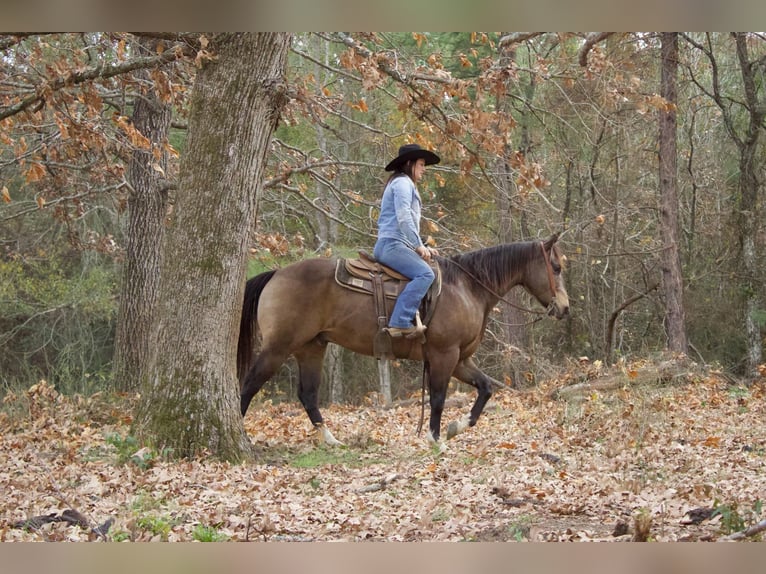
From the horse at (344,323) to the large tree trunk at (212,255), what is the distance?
40.7 inches

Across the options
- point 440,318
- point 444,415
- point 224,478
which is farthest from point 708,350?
point 224,478

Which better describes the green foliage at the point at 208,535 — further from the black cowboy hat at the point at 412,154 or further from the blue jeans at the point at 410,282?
the black cowboy hat at the point at 412,154

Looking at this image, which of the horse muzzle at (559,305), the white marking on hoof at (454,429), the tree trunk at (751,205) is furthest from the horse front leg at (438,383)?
the tree trunk at (751,205)

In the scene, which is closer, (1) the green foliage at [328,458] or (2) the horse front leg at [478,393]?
(1) the green foliage at [328,458]

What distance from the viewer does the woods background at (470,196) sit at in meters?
10.3

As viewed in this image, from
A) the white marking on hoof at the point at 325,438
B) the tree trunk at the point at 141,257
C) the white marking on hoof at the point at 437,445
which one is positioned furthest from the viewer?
the tree trunk at the point at 141,257

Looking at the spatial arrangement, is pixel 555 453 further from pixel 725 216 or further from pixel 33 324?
pixel 33 324

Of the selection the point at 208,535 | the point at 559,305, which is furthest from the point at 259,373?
the point at 208,535

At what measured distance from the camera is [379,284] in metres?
8.10

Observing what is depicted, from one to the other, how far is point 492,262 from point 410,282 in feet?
4.08

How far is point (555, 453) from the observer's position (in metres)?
7.11

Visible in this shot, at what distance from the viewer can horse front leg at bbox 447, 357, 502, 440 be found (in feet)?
26.9

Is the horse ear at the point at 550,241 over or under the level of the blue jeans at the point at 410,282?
over

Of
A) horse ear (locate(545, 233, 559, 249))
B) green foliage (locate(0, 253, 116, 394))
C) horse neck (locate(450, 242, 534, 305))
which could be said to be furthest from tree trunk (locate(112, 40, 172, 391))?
green foliage (locate(0, 253, 116, 394))
